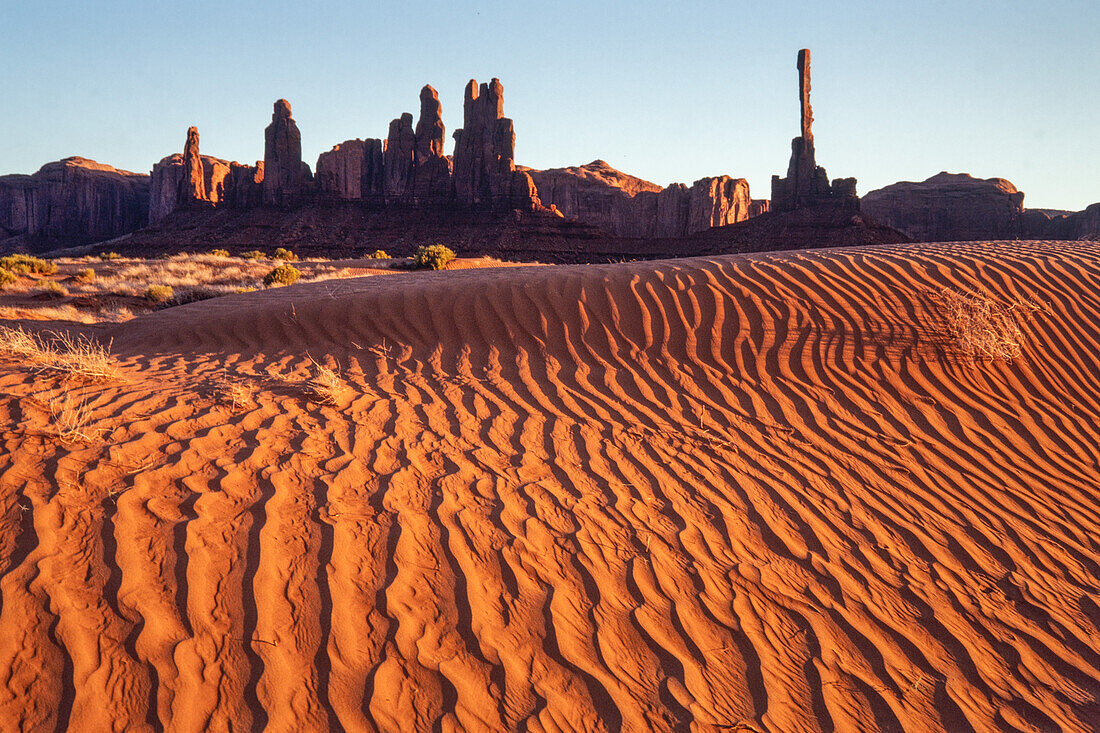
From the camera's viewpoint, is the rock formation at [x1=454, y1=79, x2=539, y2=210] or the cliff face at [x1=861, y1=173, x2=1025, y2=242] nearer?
the rock formation at [x1=454, y1=79, x2=539, y2=210]

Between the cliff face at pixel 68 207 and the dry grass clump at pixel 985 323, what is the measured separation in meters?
99.2

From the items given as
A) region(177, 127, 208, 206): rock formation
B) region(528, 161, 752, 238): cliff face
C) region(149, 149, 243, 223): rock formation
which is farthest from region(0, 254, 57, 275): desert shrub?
region(177, 127, 208, 206): rock formation

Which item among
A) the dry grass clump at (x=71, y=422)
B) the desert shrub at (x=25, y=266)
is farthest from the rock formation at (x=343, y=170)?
the dry grass clump at (x=71, y=422)

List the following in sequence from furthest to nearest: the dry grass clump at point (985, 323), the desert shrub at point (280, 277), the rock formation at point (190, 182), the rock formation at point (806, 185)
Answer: the rock formation at point (190, 182) → the rock formation at point (806, 185) → the desert shrub at point (280, 277) → the dry grass clump at point (985, 323)

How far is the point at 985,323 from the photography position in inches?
244

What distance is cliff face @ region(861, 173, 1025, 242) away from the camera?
67625mm

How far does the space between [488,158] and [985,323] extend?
6154 centimetres

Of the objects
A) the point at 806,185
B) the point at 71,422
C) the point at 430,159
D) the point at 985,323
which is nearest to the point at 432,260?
the point at 985,323

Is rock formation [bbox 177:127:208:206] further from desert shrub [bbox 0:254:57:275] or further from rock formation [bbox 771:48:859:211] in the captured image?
rock formation [bbox 771:48:859:211]

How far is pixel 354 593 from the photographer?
2.70 metres

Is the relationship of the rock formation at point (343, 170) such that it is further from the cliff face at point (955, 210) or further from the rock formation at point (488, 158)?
the cliff face at point (955, 210)

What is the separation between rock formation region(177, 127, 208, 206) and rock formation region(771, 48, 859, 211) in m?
62.4

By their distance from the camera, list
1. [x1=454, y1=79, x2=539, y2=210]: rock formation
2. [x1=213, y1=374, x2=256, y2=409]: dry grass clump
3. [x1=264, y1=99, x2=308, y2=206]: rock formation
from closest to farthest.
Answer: [x1=213, y1=374, x2=256, y2=409]: dry grass clump → [x1=454, y1=79, x2=539, y2=210]: rock formation → [x1=264, y1=99, x2=308, y2=206]: rock formation

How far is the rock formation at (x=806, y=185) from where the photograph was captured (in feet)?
178
